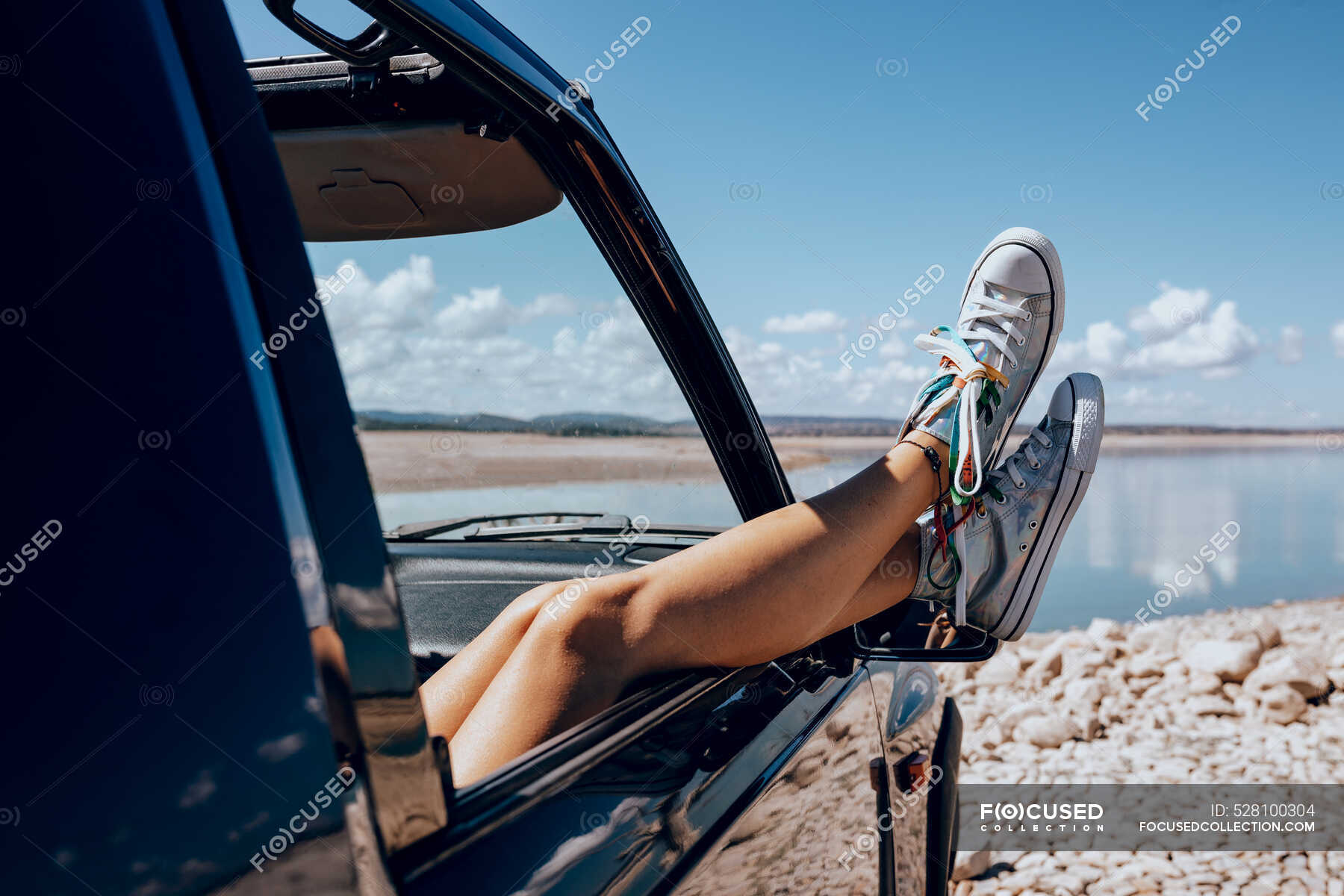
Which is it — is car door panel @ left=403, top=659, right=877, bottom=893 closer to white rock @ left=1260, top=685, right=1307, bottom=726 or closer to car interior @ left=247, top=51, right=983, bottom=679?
car interior @ left=247, top=51, right=983, bottom=679

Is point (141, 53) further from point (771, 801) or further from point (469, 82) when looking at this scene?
point (771, 801)

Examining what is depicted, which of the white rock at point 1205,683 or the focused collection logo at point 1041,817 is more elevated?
the white rock at point 1205,683

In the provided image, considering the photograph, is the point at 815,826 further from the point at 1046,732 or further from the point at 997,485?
the point at 1046,732

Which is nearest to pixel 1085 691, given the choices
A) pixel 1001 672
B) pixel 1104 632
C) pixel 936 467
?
pixel 1001 672

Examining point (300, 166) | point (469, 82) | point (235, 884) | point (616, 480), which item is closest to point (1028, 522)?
point (616, 480)

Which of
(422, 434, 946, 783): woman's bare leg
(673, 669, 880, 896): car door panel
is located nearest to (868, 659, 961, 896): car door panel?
(673, 669, 880, 896): car door panel

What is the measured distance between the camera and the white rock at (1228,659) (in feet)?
16.9

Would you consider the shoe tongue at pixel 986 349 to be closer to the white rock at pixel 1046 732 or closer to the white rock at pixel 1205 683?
the white rock at pixel 1046 732

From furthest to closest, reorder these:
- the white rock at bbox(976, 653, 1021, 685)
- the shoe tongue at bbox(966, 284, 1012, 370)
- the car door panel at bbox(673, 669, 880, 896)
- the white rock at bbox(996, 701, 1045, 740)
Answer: the white rock at bbox(976, 653, 1021, 685)
the white rock at bbox(996, 701, 1045, 740)
the shoe tongue at bbox(966, 284, 1012, 370)
the car door panel at bbox(673, 669, 880, 896)

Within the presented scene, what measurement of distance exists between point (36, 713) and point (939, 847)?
1.96 meters

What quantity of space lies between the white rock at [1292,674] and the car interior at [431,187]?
398 centimetres

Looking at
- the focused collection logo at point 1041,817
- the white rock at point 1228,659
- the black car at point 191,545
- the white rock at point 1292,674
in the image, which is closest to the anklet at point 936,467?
the black car at point 191,545

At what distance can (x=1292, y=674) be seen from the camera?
4.86 metres

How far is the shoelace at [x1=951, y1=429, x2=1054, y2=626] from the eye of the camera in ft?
6.17
